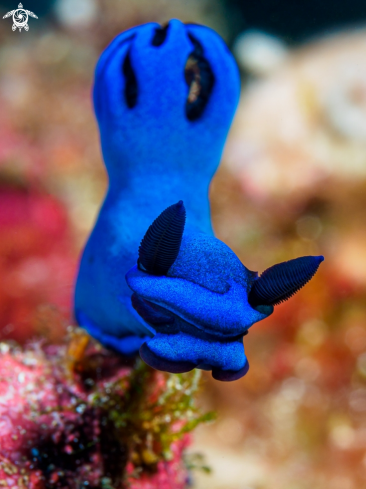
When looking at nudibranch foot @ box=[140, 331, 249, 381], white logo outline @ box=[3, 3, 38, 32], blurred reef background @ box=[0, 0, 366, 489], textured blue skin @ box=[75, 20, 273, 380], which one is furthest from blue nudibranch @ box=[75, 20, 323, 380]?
white logo outline @ box=[3, 3, 38, 32]

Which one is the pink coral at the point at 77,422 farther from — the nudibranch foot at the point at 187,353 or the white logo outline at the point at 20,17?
the white logo outline at the point at 20,17

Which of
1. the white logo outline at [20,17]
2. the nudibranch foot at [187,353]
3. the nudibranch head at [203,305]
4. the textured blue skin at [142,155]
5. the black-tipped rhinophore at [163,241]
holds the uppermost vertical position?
the white logo outline at [20,17]

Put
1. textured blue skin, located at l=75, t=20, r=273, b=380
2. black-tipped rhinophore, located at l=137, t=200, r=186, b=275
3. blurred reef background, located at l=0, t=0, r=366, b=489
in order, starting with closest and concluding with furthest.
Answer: black-tipped rhinophore, located at l=137, t=200, r=186, b=275 → textured blue skin, located at l=75, t=20, r=273, b=380 → blurred reef background, located at l=0, t=0, r=366, b=489

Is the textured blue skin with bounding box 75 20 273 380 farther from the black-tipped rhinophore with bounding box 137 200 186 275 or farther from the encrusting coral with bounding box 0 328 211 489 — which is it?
the black-tipped rhinophore with bounding box 137 200 186 275

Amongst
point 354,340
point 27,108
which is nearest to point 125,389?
point 354,340

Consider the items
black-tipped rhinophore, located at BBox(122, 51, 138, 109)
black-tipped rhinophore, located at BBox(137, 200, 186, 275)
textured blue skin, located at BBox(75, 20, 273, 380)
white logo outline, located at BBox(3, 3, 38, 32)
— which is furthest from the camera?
white logo outline, located at BBox(3, 3, 38, 32)

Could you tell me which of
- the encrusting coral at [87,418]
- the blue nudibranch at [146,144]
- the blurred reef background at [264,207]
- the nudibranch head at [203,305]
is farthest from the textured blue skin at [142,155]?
the blurred reef background at [264,207]
